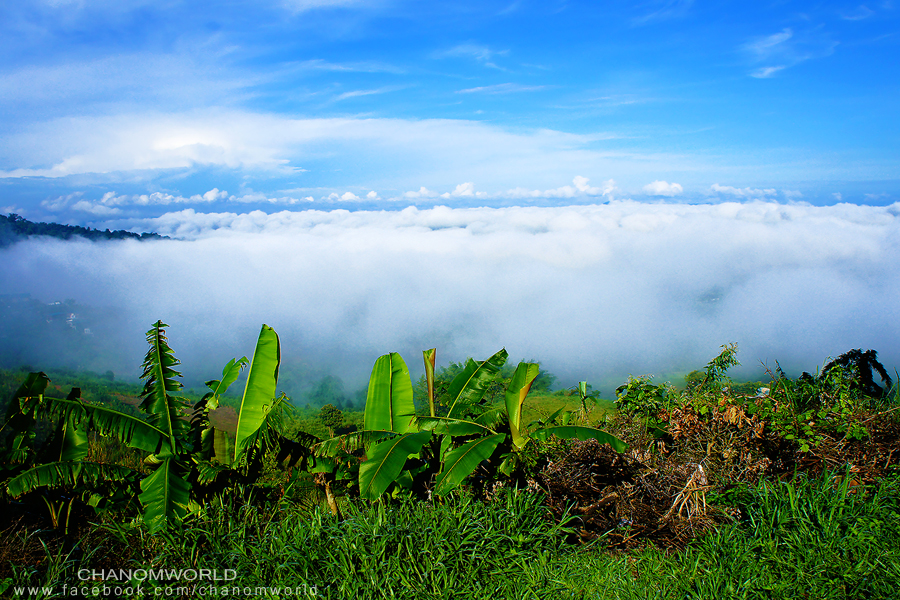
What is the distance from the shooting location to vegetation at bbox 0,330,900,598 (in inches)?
141

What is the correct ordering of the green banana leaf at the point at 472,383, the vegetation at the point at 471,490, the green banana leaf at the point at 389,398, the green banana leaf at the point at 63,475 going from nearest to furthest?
the vegetation at the point at 471,490 → the green banana leaf at the point at 63,475 → the green banana leaf at the point at 389,398 → the green banana leaf at the point at 472,383

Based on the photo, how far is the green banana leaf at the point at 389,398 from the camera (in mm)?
5504

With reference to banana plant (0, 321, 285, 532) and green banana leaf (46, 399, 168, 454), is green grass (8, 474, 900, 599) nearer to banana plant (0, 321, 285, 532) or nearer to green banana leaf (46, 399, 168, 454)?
banana plant (0, 321, 285, 532)

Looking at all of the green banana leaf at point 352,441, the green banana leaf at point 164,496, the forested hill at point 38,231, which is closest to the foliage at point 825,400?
the green banana leaf at point 352,441

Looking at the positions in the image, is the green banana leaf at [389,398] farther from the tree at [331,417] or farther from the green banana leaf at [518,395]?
the tree at [331,417]

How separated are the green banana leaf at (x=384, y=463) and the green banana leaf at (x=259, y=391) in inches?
46.0

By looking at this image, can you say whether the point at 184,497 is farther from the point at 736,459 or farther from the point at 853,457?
the point at 853,457

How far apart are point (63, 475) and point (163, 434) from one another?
807 millimetres

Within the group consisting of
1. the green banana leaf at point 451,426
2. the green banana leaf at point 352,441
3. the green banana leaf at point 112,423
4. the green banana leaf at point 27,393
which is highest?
the green banana leaf at point 27,393

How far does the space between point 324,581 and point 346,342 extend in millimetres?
38680

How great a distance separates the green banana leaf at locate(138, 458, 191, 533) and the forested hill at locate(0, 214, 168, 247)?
61.6 feet

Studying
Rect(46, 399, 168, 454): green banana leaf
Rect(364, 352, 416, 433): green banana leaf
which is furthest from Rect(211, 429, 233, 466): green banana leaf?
Rect(364, 352, 416, 433): green banana leaf

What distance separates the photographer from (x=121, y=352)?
25281 millimetres

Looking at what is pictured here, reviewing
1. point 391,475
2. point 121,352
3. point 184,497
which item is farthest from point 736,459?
point 121,352
